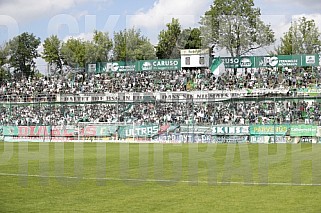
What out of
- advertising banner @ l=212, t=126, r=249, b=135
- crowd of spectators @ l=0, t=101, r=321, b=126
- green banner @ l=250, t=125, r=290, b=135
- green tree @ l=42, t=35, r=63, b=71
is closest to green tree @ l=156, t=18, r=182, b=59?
green tree @ l=42, t=35, r=63, b=71

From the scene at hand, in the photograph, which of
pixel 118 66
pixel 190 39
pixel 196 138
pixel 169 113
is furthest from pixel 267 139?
pixel 190 39

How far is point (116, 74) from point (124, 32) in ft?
61.3

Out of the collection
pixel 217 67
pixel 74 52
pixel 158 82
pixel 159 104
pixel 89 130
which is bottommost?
pixel 89 130

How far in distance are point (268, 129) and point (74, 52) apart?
1903 inches

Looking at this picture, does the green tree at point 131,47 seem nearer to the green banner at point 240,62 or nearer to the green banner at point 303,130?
the green banner at point 240,62

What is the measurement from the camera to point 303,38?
7131cm

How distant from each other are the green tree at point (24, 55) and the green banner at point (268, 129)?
51.3 metres

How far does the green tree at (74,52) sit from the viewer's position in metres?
83.2

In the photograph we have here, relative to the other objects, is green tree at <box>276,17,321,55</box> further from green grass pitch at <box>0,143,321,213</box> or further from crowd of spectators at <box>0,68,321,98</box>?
green grass pitch at <box>0,143,321,213</box>

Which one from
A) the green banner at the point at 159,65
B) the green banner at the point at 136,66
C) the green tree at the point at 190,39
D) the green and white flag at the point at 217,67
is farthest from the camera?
the green tree at the point at 190,39

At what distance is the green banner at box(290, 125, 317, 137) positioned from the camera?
4091 centimetres

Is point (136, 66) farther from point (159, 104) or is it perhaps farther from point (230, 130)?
point (230, 130)

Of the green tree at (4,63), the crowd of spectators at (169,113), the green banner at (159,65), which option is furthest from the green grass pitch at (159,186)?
the green tree at (4,63)

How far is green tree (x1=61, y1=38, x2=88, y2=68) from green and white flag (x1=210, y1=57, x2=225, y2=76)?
80.4ft
